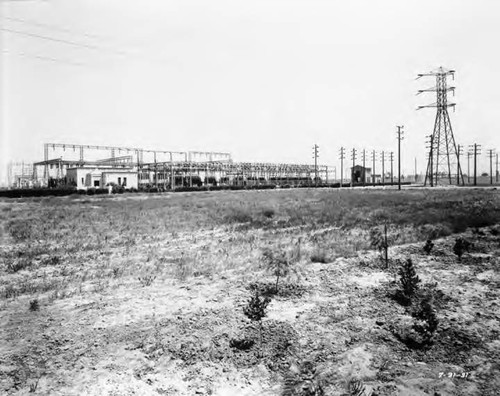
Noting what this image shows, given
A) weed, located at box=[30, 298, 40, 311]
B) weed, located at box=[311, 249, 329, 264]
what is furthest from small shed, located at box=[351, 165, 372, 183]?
weed, located at box=[30, 298, 40, 311]

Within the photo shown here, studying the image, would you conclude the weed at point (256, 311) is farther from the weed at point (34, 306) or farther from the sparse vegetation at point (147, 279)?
the weed at point (34, 306)

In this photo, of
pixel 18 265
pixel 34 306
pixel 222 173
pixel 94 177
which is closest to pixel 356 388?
pixel 34 306

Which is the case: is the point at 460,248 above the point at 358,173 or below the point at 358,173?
below

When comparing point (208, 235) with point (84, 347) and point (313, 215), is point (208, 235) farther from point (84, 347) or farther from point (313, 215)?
point (84, 347)

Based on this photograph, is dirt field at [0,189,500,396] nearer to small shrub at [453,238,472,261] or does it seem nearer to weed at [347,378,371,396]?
weed at [347,378,371,396]

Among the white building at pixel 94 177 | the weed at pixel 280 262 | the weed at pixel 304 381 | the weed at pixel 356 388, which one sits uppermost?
the white building at pixel 94 177

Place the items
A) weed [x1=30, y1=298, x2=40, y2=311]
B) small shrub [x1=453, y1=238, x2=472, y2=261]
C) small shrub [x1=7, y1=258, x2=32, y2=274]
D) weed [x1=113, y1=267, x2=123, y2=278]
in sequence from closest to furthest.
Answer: weed [x1=30, y1=298, x2=40, y2=311], weed [x1=113, y1=267, x2=123, y2=278], small shrub [x1=7, y1=258, x2=32, y2=274], small shrub [x1=453, y1=238, x2=472, y2=261]

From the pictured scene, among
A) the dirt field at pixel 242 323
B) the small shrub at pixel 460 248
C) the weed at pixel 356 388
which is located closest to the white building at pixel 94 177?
the dirt field at pixel 242 323

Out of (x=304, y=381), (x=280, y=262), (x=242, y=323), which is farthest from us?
(x=280, y=262)

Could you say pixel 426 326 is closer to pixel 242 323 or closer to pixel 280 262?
pixel 242 323
